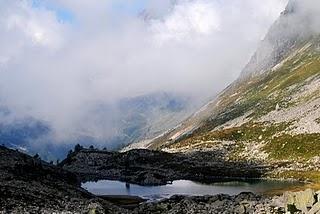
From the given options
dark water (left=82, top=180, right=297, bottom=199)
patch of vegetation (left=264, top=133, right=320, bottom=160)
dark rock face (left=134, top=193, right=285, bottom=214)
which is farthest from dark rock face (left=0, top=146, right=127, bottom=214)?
patch of vegetation (left=264, top=133, right=320, bottom=160)

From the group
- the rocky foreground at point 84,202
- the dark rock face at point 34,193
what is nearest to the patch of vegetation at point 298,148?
the rocky foreground at point 84,202

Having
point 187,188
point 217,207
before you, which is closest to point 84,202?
point 217,207

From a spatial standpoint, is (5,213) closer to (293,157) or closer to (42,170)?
(42,170)

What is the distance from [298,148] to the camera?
187000 millimetres

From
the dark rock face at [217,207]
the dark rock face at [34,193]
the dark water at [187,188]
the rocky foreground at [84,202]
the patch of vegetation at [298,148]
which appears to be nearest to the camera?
the rocky foreground at [84,202]

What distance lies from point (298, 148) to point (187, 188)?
57.8 meters

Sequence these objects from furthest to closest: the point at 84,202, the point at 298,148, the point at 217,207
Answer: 1. the point at 298,148
2. the point at 84,202
3. the point at 217,207

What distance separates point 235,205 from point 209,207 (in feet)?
11.5

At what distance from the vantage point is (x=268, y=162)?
611 feet

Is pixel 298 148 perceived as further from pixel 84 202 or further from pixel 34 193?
pixel 34 193

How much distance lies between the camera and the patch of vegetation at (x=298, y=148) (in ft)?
591

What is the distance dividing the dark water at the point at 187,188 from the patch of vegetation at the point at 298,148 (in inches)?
1311

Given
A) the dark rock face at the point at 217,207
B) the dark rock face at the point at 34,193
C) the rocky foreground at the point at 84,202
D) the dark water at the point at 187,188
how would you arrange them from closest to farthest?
1. the rocky foreground at the point at 84,202
2. the dark rock face at the point at 34,193
3. the dark rock face at the point at 217,207
4. the dark water at the point at 187,188

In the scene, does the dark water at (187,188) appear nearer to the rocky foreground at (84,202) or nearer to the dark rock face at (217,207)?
the rocky foreground at (84,202)
